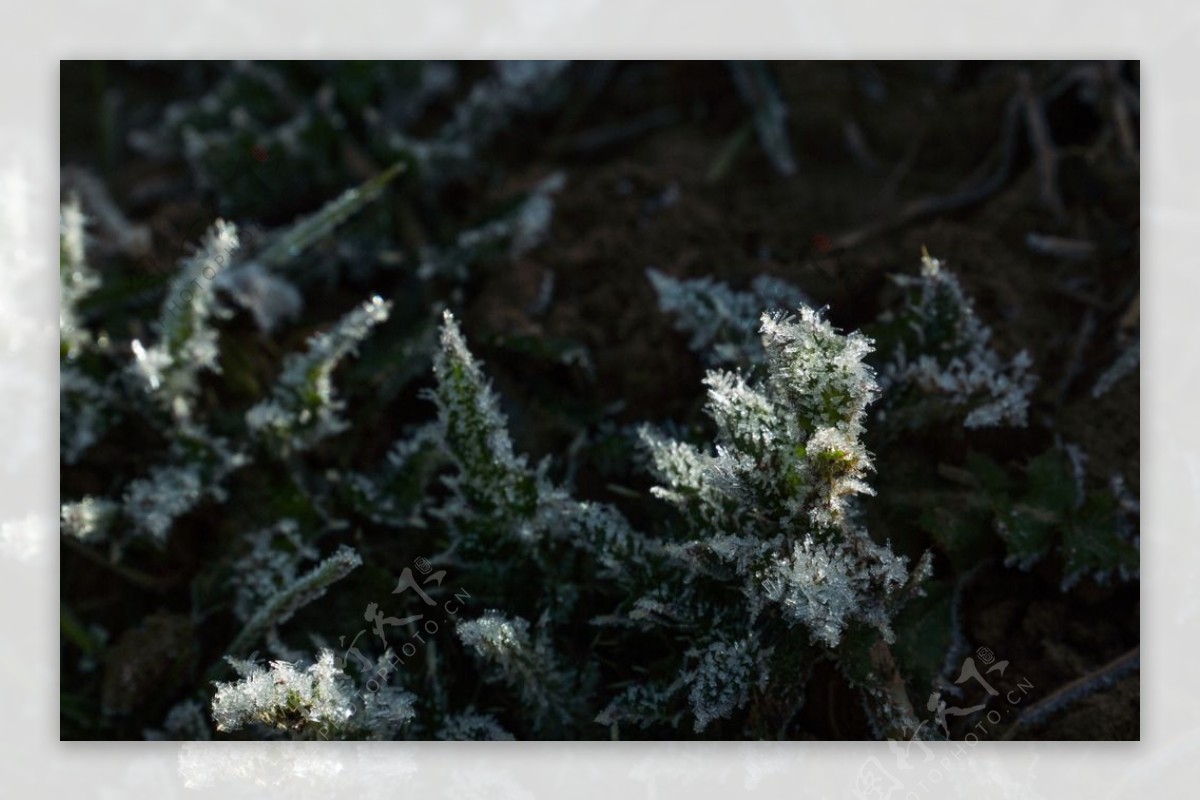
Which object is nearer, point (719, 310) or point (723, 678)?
point (723, 678)

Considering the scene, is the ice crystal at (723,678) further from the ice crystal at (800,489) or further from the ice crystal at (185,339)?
the ice crystal at (185,339)

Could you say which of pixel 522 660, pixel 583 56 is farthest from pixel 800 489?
pixel 583 56

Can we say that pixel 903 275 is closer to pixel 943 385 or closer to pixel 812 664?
pixel 943 385

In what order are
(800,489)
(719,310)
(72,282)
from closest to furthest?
1. (800,489)
2. (719,310)
3. (72,282)

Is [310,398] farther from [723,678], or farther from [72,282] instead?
[723,678]

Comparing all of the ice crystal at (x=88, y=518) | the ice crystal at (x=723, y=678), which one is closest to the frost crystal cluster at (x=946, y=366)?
the ice crystal at (x=723, y=678)

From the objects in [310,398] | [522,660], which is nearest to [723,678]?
[522,660]

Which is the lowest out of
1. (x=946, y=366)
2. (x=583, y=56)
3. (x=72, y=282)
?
(x=946, y=366)

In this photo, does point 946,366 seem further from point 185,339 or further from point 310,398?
point 185,339

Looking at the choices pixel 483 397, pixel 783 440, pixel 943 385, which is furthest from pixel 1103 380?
pixel 483 397

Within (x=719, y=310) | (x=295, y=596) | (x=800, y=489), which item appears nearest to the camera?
(x=800, y=489)

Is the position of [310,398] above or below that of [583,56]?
below
